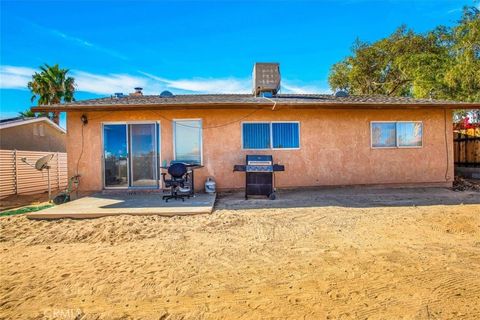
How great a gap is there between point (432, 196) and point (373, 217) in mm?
3705

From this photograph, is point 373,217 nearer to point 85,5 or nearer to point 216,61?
point 85,5

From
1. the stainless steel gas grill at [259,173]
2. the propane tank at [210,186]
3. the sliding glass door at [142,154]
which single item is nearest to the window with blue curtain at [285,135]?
the stainless steel gas grill at [259,173]

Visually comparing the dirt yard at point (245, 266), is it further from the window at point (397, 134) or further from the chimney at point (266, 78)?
the chimney at point (266, 78)

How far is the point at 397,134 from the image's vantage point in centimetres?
947

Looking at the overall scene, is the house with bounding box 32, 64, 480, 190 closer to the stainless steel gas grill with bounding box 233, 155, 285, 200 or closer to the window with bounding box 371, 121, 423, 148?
the window with bounding box 371, 121, 423, 148

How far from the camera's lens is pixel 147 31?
39.6ft

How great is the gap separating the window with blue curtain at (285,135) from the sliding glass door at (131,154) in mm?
3819

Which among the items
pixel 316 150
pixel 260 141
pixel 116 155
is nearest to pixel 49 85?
pixel 116 155

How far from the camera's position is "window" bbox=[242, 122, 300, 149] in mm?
8898

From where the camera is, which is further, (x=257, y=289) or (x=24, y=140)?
(x=24, y=140)

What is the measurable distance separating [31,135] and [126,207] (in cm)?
1151

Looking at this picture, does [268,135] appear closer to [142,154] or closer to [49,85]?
[142,154]

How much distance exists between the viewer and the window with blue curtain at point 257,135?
890 centimetres

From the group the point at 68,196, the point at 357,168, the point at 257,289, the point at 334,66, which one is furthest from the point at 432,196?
the point at 334,66
